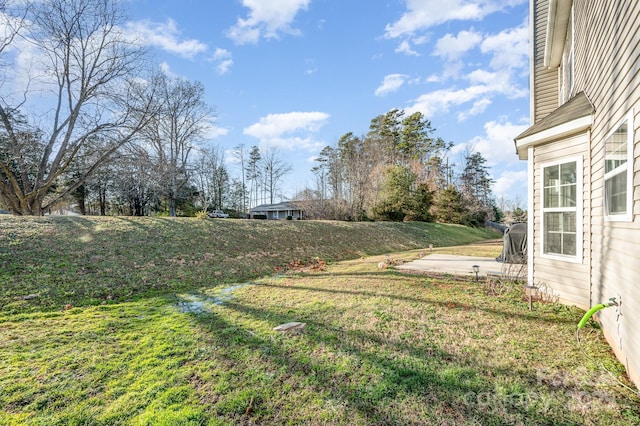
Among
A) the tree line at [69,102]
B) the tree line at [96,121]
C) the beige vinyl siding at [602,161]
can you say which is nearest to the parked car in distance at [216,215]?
the tree line at [96,121]

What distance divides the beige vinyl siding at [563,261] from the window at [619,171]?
2.77 ft

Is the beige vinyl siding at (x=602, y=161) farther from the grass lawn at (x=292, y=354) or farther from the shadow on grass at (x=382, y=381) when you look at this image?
the shadow on grass at (x=382, y=381)

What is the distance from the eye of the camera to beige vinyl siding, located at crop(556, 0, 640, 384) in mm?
2246

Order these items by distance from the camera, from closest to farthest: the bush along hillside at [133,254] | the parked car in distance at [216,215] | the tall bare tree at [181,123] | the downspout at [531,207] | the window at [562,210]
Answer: the window at [562,210], the downspout at [531,207], the bush along hillside at [133,254], the tall bare tree at [181,123], the parked car in distance at [216,215]

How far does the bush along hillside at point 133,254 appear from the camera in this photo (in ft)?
17.5

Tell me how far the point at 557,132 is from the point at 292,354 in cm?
485

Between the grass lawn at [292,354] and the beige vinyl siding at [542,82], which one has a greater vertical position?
the beige vinyl siding at [542,82]

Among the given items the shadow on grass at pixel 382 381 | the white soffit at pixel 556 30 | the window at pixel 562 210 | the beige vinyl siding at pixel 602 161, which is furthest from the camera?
the white soffit at pixel 556 30

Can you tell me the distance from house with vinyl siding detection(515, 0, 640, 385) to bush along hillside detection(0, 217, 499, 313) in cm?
656

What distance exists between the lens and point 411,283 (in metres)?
5.64

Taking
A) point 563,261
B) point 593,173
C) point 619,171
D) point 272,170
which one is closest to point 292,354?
point 619,171

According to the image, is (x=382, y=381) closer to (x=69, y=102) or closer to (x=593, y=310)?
(x=593, y=310)

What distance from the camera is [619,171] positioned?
263 cm

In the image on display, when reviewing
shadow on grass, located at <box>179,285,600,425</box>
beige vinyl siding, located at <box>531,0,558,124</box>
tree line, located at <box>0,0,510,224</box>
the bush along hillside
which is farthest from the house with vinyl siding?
tree line, located at <box>0,0,510,224</box>
